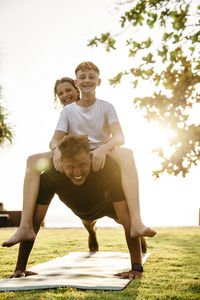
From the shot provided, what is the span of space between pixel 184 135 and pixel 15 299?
56.3 inches

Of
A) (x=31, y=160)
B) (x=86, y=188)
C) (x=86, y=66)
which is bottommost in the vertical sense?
(x=86, y=188)

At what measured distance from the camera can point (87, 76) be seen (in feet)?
12.0

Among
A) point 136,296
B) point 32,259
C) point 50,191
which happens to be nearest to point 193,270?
point 136,296

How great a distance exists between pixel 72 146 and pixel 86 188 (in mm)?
520

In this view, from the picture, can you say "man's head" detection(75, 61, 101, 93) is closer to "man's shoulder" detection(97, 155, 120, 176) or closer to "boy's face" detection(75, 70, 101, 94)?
"boy's face" detection(75, 70, 101, 94)

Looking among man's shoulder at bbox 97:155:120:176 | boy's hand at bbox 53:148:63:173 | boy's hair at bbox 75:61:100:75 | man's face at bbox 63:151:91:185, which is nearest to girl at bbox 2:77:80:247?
boy's hand at bbox 53:148:63:173

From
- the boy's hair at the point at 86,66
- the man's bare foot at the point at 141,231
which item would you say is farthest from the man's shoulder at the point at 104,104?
the man's bare foot at the point at 141,231

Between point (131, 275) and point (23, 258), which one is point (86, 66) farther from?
point (131, 275)

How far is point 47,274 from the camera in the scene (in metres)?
3.03

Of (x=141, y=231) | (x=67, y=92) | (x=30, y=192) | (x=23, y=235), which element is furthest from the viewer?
(x=67, y=92)

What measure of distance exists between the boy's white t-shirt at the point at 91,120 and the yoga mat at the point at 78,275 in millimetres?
1250

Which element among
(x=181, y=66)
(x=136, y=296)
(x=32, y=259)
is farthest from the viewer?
(x=32, y=259)

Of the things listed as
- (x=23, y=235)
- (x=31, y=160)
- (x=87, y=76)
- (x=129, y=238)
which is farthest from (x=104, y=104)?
(x=23, y=235)

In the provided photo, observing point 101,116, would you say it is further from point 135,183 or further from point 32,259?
point 32,259
